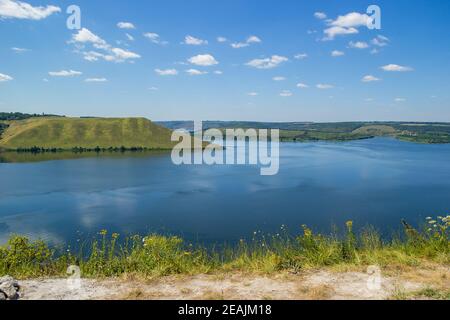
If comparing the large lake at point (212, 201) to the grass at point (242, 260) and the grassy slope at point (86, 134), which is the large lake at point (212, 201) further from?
the grassy slope at point (86, 134)

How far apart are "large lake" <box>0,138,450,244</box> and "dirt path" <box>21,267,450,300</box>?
56.3 ft

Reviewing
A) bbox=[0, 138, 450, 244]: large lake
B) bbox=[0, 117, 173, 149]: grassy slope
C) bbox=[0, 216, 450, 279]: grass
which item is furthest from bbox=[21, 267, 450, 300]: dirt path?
bbox=[0, 117, 173, 149]: grassy slope

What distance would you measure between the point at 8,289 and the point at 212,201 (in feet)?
104

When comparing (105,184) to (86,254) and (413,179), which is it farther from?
(413,179)

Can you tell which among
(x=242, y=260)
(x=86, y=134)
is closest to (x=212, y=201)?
(x=242, y=260)

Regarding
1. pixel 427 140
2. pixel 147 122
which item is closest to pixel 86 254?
pixel 147 122

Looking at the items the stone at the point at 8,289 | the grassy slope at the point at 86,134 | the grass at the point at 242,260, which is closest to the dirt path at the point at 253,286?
the stone at the point at 8,289

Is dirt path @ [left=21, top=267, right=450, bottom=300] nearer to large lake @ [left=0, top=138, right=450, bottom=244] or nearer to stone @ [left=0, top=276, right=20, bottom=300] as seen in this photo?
stone @ [left=0, top=276, right=20, bottom=300]

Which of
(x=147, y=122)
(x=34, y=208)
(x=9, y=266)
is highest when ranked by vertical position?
(x=147, y=122)

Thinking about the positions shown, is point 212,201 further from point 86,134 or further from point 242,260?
point 86,134

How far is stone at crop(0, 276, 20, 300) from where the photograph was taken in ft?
18.4

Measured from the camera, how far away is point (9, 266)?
768 cm

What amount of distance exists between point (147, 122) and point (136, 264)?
13803 cm
